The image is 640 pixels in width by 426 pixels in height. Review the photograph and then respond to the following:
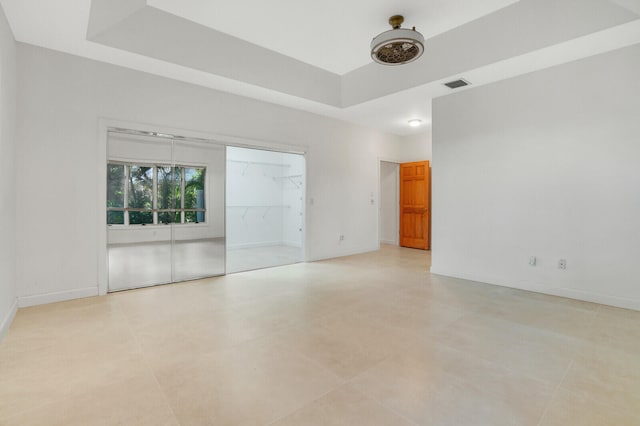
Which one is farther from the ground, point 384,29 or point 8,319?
point 384,29

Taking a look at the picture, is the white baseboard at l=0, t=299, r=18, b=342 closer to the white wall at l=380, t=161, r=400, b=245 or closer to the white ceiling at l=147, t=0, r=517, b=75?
the white ceiling at l=147, t=0, r=517, b=75

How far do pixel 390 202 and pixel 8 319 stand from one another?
7.56 metres

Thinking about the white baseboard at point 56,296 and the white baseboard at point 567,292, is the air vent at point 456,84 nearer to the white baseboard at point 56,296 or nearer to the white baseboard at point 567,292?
the white baseboard at point 567,292

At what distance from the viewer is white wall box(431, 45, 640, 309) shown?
11.4 ft

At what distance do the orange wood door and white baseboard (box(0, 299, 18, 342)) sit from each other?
7197 millimetres

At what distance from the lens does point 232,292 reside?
4039 millimetres

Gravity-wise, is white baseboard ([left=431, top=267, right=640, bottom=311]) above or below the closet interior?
below

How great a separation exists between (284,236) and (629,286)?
7.10 meters

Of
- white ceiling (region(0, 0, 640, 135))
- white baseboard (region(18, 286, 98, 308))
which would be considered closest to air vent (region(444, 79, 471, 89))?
white ceiling (region(0, 0, 640, 135))

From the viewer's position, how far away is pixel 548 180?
400cm

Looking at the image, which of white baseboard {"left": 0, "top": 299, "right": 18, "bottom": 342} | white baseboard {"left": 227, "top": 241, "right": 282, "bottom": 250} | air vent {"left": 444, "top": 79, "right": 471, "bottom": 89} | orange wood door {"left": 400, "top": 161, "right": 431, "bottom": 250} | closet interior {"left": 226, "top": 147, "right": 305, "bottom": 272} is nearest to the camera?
white baseboard {"left": 0, "top": 299, "right": 18, "bottom": 342}

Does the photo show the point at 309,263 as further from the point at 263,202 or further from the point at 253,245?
the point at 263,202

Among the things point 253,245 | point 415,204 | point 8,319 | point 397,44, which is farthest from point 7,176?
point 415,204

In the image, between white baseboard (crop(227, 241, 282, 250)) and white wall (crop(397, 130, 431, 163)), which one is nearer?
white wall (crop(397, 130, 431, 163))
